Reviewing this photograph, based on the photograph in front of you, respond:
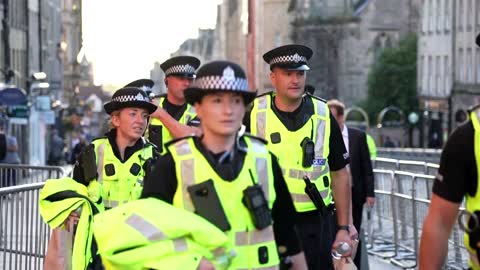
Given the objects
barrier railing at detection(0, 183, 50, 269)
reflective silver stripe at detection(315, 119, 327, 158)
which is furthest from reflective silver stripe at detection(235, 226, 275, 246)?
barrier railing at detection(0, 183, 50, 269)

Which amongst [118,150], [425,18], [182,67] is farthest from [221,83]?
[425,18]

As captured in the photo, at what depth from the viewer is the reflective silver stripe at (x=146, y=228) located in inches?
269

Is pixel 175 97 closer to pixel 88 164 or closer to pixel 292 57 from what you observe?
pixel 88 164

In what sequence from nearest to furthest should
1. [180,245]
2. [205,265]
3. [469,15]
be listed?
1. [180,245]
2. [205,265]
3. [469,15]

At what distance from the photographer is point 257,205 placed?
7.27m

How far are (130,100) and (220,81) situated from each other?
4.38 metres

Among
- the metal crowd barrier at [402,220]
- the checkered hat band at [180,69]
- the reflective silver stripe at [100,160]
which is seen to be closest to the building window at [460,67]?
the metal crowd barrier at [402,220]

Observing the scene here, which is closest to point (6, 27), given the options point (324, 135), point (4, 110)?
point (4, 110)

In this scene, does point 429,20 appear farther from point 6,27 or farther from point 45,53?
point 6,27

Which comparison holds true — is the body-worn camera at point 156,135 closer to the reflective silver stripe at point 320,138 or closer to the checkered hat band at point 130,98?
the checkered hat band at point 130,98

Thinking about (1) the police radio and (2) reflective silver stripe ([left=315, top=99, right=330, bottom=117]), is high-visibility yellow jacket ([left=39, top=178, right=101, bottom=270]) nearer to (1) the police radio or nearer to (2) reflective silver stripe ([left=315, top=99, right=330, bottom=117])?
(2) reflective silver stripe ([left=315, top=99, right=330, bottom=117])

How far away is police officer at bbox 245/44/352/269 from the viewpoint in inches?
418

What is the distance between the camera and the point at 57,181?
11.2 m

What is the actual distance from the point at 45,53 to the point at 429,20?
67.2ft
